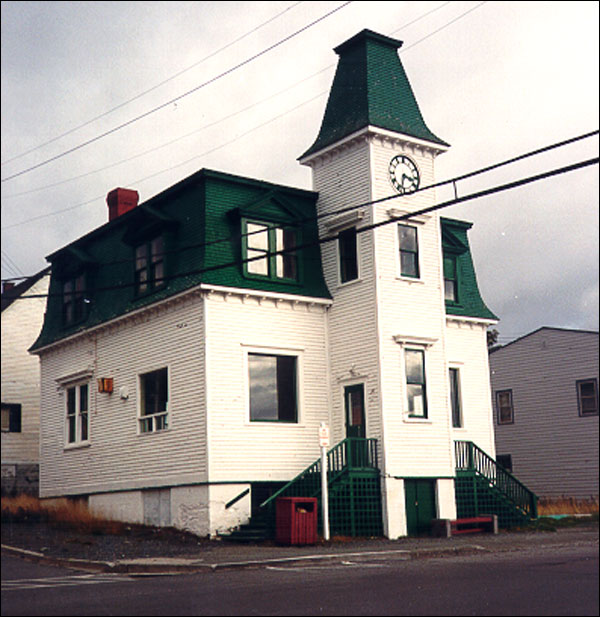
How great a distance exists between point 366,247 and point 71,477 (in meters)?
12.4

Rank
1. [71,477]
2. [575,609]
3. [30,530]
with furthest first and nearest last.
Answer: [71,477] → [30,530] → [575,609]

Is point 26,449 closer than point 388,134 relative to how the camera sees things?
No

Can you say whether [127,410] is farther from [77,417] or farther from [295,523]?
[295,523]

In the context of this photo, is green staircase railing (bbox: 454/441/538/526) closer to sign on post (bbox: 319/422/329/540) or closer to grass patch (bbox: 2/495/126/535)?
sign on post (bbox: 319/422/329/540)

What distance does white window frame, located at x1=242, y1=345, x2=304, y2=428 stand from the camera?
79.7 feet

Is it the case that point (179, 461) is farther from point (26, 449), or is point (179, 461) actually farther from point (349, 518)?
point (26, 449)

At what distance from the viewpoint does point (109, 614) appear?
9891 mm

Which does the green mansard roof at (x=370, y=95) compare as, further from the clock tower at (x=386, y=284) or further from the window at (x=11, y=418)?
the window at (x=11, y=418)

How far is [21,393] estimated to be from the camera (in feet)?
126

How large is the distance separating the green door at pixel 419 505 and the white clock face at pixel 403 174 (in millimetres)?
8148

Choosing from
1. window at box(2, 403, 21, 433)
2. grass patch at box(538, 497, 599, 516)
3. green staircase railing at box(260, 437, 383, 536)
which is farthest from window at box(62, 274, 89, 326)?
grass patch at box(538, 497, 599, 516)

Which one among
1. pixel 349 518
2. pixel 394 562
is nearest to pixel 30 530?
pixel 349 518

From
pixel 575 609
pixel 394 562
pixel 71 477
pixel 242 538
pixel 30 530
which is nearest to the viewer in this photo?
pixel 575 609

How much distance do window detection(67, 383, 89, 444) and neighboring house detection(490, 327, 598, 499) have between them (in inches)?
761
